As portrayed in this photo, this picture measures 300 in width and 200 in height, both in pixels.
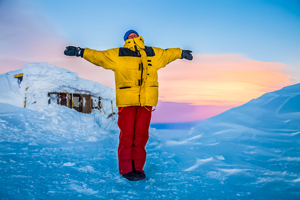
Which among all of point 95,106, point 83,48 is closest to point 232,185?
point 83,48

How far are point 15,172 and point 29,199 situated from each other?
1.07m

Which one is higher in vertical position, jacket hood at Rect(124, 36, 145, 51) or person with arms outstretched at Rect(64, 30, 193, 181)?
jacket hood at Rect(124, 36, 145, 51)

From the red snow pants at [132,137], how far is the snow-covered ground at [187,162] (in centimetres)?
26

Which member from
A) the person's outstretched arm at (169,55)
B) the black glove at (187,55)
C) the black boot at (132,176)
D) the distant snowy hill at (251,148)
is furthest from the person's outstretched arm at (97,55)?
the distant snowy hill at (251,148)

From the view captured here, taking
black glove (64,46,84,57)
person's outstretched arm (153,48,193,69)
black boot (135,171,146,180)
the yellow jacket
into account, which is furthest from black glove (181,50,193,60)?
black boot (135,171,146,180)

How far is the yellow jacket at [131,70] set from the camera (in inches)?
139

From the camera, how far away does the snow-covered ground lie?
9.50ft

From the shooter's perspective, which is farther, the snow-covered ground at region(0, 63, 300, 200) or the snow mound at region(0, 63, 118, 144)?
the snow mound at region(0, 63, 118, 144)

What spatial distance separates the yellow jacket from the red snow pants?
160 mm

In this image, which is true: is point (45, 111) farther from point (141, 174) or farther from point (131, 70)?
point (141, 174)

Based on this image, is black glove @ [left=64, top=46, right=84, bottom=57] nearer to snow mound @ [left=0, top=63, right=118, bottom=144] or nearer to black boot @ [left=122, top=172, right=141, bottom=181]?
black boot @ [left=122, top=172, right=141, bottom=181]

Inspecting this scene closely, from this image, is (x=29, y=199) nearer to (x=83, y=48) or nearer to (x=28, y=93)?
(x=83, y=48)

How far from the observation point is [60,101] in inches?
691

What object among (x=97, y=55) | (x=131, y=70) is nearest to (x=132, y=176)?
(x=131, y=70)
